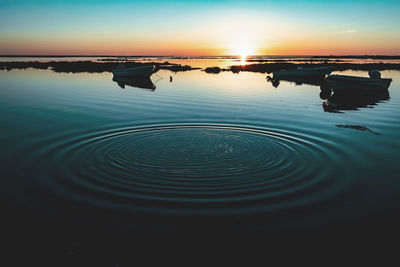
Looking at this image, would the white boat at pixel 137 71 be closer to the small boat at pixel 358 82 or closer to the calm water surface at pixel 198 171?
the small boat at pixel 358 82

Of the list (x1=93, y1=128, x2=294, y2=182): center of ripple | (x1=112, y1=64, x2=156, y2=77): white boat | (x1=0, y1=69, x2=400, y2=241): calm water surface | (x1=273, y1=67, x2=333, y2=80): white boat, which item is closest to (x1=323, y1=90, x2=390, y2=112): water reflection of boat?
(x1=0, y1=69, x2=400, y2=241): calm water surface

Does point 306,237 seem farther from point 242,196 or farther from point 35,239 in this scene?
point 35,239

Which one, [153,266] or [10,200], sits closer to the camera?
[153,266]

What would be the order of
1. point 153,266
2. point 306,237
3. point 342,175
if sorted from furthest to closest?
point 342,175, point 306,237, point 153,266

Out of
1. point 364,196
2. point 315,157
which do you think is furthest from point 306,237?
point 315,157

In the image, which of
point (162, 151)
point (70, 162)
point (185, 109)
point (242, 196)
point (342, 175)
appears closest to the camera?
point (242, 196)

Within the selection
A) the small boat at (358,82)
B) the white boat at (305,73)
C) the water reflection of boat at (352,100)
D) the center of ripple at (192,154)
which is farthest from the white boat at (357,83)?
the center of ripple at (192,154)
